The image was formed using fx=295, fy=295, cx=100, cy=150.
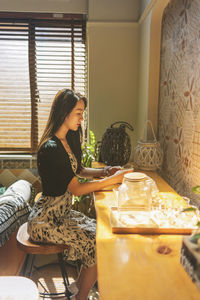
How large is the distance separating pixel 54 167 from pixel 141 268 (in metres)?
0.94

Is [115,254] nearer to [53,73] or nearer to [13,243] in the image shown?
[13,243]

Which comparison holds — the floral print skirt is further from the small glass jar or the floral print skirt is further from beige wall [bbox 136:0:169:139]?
beige wall [bbox 136:0:169:139]

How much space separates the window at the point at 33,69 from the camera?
337 centimetres

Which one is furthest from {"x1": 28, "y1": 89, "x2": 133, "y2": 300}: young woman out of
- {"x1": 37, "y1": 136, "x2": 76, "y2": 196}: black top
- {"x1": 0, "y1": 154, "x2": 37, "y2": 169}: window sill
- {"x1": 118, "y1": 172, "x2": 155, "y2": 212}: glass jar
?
{"x1": 0, "y1": 154, "x2": 37, "y2": 169}: window sill

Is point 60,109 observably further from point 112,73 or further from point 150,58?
point 112,73

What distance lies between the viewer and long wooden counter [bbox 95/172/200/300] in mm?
879

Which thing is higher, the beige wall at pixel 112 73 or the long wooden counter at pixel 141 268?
the beige wall at pixel 112 73

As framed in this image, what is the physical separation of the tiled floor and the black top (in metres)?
0.96

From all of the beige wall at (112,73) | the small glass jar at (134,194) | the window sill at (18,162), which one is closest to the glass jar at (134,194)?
the small glass jar at (134,194)

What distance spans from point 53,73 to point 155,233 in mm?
2607

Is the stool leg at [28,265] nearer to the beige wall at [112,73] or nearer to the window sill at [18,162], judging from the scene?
the window sill at [18,162]

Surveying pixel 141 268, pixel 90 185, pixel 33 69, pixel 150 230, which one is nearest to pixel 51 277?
pixel 90 185

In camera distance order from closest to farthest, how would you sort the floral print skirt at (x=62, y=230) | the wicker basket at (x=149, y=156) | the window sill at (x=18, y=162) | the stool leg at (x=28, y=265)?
1. the floral print skirt at (x=62, y=230)
2. the wicker basket at (x=149, y=156)
3. the stool leg at (x=28, y=265)
4. the window sill at (x=18, y=162)

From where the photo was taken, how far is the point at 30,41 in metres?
3.37
